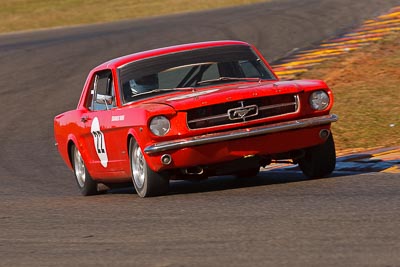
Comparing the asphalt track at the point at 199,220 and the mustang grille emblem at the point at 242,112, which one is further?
the mustang grille emblem at the point at 242,112

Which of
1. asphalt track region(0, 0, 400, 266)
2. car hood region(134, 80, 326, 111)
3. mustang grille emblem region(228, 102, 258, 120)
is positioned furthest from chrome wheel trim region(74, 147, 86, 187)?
mustang grille emblem region(228, 102, 258, 120)

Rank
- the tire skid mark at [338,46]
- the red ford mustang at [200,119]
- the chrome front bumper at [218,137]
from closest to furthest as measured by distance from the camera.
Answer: the chrome front bumper at [218,137]
the red ford mustang at [200,119]
the tire skid mark at [338,46]

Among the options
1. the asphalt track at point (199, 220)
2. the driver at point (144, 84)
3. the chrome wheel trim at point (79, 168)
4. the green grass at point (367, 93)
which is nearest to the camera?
the asphalt track at point (199, 220)

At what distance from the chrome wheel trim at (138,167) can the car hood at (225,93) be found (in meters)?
0.44

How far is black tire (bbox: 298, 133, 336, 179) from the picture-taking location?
934cm

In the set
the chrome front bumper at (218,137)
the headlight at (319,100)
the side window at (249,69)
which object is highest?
the side window at (249,69)

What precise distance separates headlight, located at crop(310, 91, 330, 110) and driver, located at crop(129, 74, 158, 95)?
4.71 ft

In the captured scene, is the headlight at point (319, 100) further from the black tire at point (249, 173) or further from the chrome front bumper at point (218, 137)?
the black tire at point (249, 173)

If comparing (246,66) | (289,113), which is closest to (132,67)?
(246,66)

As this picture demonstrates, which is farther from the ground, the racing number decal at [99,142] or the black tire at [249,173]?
the racing number decal at [99,142]

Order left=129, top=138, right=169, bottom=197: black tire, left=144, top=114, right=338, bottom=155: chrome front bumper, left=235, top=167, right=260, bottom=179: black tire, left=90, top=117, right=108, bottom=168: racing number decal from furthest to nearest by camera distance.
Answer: left=235, top=167, right=260, bottom=179: black tire → left=90, top=117, right=108, bottom=168: racing number decal → left=129, top=138, right=169, bottom=197: black tire → left=144, top=114, right=338, bottom=155: chrome front bumper

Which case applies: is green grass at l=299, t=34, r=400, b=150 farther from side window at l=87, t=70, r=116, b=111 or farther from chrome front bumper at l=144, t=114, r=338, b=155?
chrome front bumper at l=144, t=114, r=338, b=155

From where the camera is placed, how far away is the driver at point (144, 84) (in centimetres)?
978

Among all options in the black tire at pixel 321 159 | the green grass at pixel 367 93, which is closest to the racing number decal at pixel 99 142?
the black tire at pixel 321 159
